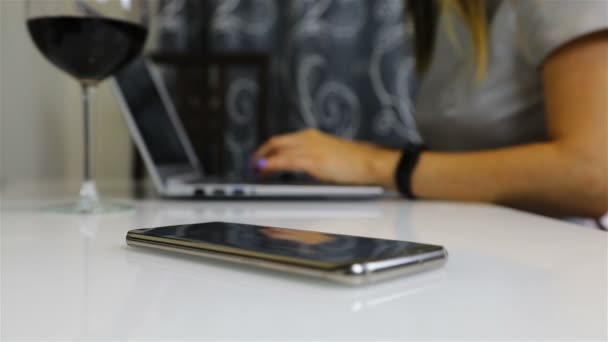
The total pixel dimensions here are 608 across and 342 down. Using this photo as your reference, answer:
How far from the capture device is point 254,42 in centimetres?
188

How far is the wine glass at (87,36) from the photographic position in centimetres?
61

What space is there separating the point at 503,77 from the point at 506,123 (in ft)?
0.23

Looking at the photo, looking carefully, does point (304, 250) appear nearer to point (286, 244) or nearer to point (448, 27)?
point (286, 244)

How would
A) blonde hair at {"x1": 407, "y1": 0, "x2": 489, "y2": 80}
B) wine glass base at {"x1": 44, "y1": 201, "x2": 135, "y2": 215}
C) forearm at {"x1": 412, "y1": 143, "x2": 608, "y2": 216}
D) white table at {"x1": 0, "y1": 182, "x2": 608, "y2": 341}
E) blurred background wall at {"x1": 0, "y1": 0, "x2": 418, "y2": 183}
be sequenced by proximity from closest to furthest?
white table at {"x1": 0, "y1": 182, "x2": 608, "y2": 341} < wine glass base at {"x1": 44, "y1": 201, "x2": 135, "y2": 215} < forearm at {"x1": 412, "y1": 143, "x2": 608, "y2": 216} < blonde hair at {"x1": 407, "y1": 0, "x2": 489, "y2": 80} < blurred background wall at {"x1": 0, "y1": 0, "x2": 418, "y2": 183}

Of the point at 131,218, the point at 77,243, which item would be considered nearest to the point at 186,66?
the point at 131,218

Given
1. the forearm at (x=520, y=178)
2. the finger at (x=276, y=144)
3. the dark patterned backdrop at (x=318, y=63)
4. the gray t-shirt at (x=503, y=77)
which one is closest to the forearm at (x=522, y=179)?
the forearm at (x=520, y=178)

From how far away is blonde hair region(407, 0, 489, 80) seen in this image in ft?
2.70

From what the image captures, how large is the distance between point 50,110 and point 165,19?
1.87 ft

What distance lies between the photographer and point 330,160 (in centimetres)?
88

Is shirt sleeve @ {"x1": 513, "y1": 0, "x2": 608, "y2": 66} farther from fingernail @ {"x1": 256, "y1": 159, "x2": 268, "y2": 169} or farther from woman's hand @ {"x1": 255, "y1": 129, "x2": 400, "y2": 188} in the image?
fingernail @ {"x1": 256, "y1": 159, "x2": 268, "y2": 169}

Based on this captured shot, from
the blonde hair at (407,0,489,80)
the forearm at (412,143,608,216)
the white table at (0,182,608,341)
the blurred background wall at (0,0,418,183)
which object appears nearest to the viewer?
the white table at (0,182,608,341)

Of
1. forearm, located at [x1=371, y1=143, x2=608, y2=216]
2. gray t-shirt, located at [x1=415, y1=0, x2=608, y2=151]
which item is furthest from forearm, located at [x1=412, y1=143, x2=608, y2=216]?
gray t-shirt, located at [x1=415, y1=0, x2=608, y2=151]

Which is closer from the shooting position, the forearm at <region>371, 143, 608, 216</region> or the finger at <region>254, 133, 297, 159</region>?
the forearm at <region>371, 143, 608, 216</region>

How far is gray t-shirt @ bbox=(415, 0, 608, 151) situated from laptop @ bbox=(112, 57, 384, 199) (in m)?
0.21
